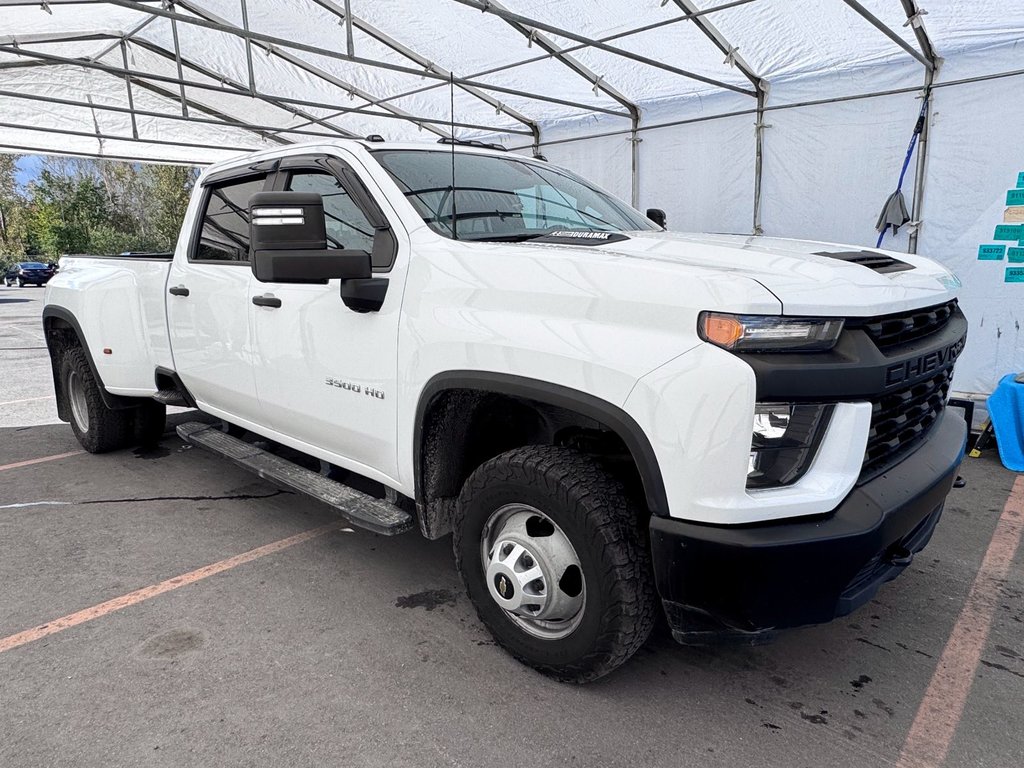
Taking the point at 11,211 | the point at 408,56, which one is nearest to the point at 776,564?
the point at 408,56

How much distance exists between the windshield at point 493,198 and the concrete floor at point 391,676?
164 centimetres

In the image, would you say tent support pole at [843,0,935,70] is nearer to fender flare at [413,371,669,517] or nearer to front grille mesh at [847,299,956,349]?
front grille mesh at [847,299,956,349]

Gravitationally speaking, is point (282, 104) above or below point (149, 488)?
above

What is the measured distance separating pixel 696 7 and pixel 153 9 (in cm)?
535

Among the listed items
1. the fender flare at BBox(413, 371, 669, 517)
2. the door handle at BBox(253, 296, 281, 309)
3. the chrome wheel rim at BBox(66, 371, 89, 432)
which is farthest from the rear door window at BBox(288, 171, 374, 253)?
the chrome wheel rim at BBox(66, 371, 89, 432)

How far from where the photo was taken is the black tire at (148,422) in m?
5.25

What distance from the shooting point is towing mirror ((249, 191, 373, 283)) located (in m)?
2.35

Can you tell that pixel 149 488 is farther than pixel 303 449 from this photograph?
Yes

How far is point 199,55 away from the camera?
11453 mm

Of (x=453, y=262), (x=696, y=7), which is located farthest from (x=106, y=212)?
(x=453, y=262)

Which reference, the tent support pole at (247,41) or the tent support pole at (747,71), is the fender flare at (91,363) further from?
the tent support pole at (747,71)

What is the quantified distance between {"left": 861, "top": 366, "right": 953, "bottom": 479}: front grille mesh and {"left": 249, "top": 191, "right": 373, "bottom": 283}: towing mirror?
71.7 inches

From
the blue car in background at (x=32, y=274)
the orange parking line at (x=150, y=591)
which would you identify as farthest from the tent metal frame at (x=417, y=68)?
the blue car in background at (x=32, y=274)

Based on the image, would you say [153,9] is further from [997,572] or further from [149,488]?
[997,572]
